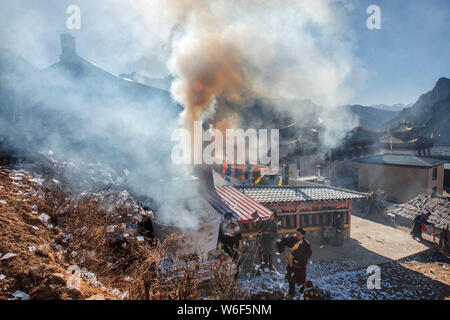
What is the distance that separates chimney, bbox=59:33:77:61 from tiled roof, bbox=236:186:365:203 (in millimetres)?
10064

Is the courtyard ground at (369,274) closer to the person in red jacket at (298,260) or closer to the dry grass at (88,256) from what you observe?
the person in red jacket at (298,260)

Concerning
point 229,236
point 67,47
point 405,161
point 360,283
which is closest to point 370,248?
point 360,283

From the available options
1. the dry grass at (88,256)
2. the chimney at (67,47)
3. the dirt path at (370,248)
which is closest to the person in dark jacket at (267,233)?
the dirt path at (370,248)

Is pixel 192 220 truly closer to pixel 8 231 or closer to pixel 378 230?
pixel 8 231

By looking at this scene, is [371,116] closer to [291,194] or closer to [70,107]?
[291,194]

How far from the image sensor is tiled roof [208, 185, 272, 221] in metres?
8.71

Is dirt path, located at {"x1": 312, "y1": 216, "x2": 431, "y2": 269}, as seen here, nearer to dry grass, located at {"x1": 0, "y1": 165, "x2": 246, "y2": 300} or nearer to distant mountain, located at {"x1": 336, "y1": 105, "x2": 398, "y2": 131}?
dry grass, located at {"x1": 0, "y1": 165, "x2": 246, "y2": 300}

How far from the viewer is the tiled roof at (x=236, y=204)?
28.6 ft

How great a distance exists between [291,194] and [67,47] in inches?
501

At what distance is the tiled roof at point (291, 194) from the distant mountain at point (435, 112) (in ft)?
150

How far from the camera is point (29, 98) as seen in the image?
29.6ft

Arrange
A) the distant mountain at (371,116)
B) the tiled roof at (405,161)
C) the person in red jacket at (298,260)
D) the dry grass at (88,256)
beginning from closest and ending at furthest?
→ 1. the dry grass at (88,256)
2. the person in red jacket at (298,260)
3. the tiled roof at (405,161)
4. the distant mountain at (371,116)

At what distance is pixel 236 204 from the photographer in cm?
959
